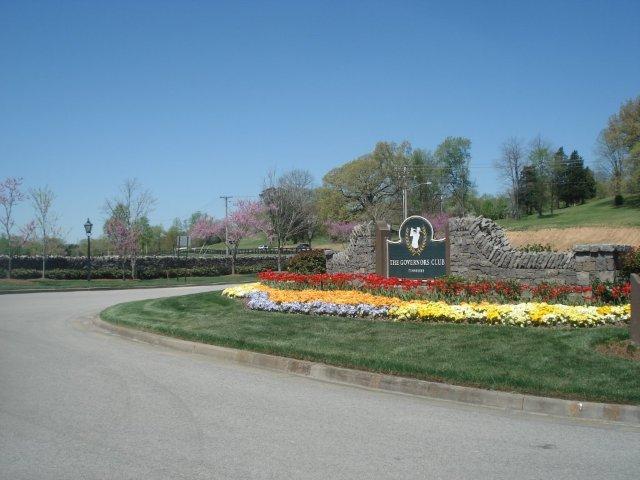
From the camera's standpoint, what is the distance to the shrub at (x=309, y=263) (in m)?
23.5

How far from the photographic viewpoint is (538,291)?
526 inches

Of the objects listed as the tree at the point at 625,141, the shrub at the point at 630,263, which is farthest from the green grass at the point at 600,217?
the shrub at the point at 630,263

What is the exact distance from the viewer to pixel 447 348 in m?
10.5

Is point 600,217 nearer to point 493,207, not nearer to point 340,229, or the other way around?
point 340,229

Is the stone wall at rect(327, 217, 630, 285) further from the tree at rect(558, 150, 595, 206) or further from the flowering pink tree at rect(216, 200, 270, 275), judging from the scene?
the tree at rect(558, 150, 595, 206)

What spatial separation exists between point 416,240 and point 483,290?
5.20 meters

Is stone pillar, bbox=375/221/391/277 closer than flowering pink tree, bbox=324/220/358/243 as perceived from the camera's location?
Yes

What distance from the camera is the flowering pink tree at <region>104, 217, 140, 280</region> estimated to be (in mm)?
43656

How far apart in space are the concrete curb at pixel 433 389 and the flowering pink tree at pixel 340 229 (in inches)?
2021

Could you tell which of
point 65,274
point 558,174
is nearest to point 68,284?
point 65,274

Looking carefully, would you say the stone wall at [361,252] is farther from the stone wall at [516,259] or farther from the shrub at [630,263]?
the shrub at [630,263]

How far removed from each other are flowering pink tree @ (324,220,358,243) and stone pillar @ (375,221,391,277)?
141 feet

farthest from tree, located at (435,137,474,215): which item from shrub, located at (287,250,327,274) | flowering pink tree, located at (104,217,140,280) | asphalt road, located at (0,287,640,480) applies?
asphalt road, located at (0,287,640,480)

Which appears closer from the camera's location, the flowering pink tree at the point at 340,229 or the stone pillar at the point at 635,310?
the stone pillar at the point at 635,310
